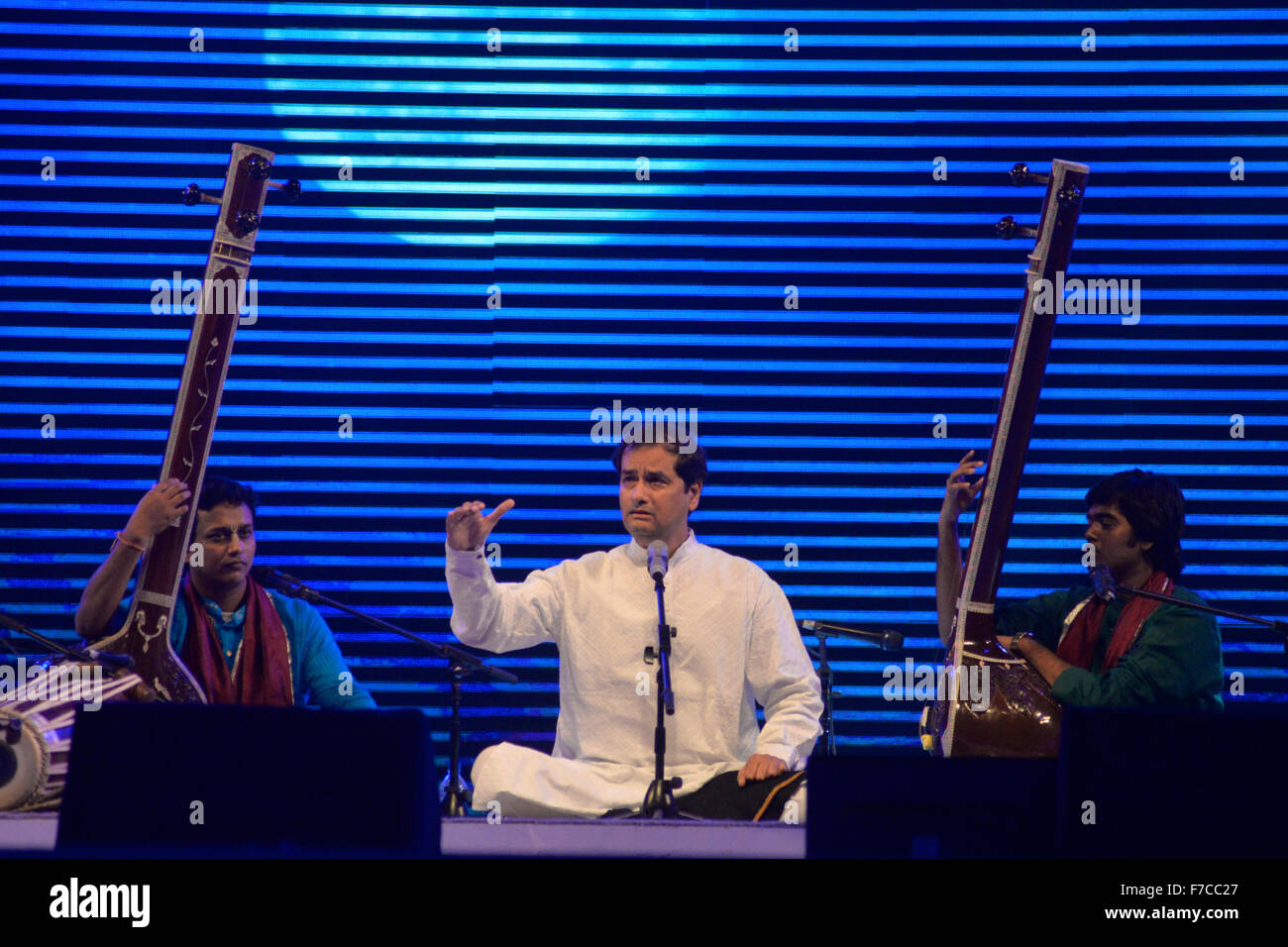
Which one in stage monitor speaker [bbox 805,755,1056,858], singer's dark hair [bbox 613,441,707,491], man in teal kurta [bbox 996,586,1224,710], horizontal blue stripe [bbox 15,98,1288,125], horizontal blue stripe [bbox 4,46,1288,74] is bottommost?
stage monitor speaker [bbox 805,755,1056,858]

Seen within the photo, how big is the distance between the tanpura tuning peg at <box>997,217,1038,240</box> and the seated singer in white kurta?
136 centimetres

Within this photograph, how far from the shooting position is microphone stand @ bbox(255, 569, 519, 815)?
4.70m

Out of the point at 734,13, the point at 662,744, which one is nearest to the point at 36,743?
the point at 662,744

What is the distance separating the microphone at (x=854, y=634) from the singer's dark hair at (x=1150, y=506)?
0.81 m

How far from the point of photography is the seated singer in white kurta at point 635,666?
4.46 m

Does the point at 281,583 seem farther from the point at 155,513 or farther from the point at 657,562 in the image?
the point at 657,562

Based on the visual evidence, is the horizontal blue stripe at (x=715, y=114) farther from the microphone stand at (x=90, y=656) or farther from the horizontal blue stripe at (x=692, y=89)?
the microphone stand at (x=90, y=656)

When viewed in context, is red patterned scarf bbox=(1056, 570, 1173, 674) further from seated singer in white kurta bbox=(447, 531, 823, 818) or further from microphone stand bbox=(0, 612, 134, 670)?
microphone stand bbox=(0, 612, 134, 670)

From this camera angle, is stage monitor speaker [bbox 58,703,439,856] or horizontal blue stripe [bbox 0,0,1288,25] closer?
stage monitor speaker [bbox 58,703,439,856]

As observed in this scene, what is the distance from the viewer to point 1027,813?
10.7 ft

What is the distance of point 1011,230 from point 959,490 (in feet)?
2.73

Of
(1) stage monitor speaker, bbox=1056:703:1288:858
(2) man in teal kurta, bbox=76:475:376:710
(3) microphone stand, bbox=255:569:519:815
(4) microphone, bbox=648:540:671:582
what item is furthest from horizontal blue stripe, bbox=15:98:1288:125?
(1) stage monitor speaker, bbox=1056:703:1288:858

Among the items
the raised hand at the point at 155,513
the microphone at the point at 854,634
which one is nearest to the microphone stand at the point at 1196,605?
the microphone at the point at 854,634
